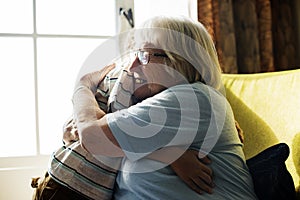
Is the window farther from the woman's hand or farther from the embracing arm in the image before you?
the woman's hand

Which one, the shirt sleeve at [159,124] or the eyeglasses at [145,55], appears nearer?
the shirt sleeve at [159,124]

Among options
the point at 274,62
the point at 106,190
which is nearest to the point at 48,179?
the point at 106,190

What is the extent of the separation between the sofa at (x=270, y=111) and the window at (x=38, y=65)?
0.70 metres

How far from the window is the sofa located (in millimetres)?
701

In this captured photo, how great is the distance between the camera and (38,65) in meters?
2.20

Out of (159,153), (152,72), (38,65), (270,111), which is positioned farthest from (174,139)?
(38,65)

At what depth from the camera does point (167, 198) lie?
1143 mm

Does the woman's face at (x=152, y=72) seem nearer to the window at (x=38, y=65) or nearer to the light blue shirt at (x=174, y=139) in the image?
the light blue shirt at (x=174, y=139)

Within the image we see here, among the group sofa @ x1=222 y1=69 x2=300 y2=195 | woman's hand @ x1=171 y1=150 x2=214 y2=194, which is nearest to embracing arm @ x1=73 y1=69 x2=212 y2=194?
woman's hand @ x1=171 y1=150 x2=214 y2=194

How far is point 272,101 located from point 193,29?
481 mm

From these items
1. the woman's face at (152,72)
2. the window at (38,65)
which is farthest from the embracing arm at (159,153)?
the window at (38,65)

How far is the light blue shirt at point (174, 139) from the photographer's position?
115 cm

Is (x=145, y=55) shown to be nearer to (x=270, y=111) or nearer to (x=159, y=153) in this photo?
(x=159, y=153)

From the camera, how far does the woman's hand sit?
3.81ft
